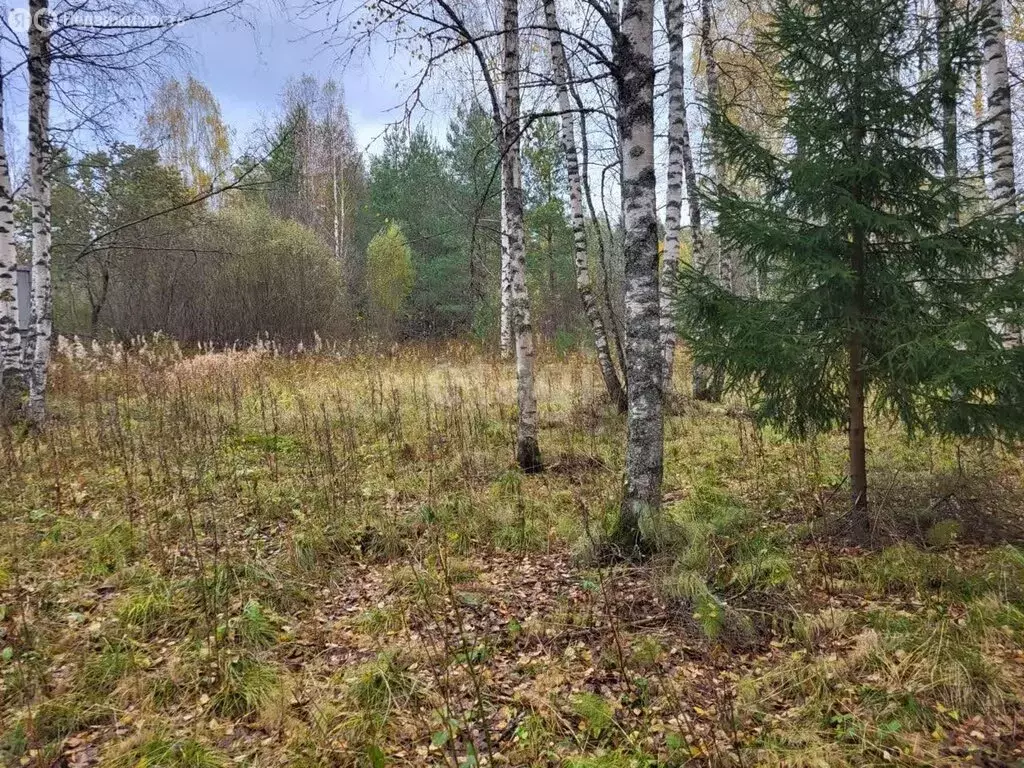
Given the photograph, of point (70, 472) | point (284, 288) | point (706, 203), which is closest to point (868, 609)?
point (706, 203)

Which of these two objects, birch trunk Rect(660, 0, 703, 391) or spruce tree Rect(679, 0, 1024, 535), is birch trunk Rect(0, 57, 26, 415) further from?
birch trunk Rect(660, 0, 703, 391)

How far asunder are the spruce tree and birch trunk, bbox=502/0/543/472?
1.80 metres

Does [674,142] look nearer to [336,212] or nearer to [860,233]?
[860,233]

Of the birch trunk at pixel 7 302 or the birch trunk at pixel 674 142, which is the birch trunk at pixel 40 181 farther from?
the birch trunk at pixel 674 142

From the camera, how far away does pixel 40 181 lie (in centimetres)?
636

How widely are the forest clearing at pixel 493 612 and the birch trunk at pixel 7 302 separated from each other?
700 millimetres

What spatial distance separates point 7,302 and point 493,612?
6.49 m

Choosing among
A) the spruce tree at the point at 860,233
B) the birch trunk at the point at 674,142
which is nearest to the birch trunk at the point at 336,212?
the birch trunk at the point at 674,142

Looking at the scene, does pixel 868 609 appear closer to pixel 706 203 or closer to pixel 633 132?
pixel 706 203

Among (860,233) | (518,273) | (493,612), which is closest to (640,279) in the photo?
(860,233)

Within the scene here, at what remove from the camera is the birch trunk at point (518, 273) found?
520 cm

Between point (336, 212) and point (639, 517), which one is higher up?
point (336, 212)

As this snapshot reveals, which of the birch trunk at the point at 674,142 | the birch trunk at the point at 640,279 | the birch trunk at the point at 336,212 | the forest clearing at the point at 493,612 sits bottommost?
the forest clearing at the point at 493,612

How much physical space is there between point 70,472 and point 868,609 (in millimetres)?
6397
